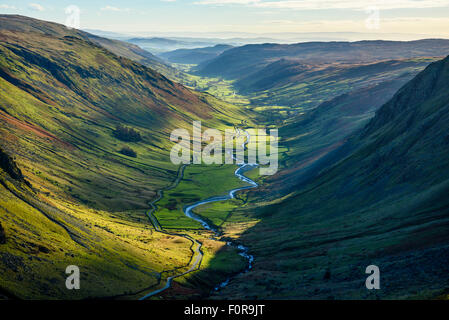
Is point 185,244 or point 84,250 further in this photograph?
point 185,244

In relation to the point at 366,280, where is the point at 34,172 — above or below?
above

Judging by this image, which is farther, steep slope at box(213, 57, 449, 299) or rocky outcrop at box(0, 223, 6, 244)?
rocky outcrop at box(0, 223, 6, 244)

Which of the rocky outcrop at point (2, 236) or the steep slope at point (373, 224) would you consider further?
the rocky outcrop at point (2, 236)

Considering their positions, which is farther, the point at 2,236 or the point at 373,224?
the point at 373,224

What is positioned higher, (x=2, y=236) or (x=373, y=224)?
(x=2, y=236)
